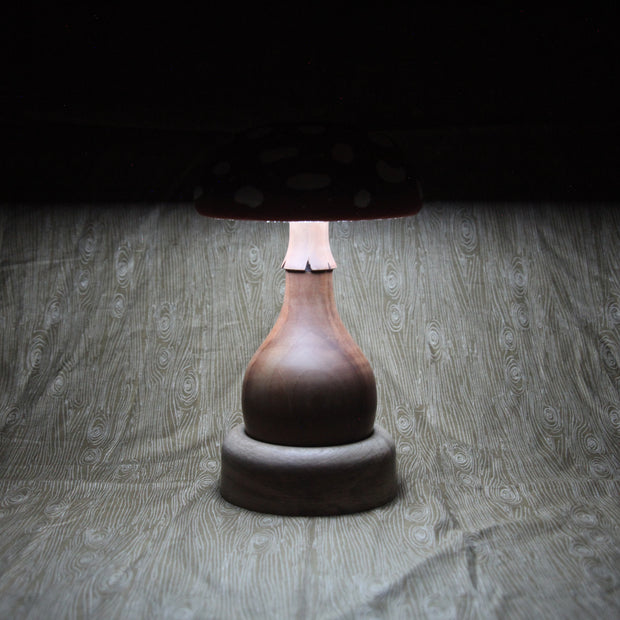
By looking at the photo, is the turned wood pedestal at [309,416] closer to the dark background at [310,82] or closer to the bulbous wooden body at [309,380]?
the bulbous wooden body at [309,380]

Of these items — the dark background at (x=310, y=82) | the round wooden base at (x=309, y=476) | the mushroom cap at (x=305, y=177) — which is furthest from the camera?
the dark background at (x=310, y=82)

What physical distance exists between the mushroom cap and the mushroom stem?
148mm

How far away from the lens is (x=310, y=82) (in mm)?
1977

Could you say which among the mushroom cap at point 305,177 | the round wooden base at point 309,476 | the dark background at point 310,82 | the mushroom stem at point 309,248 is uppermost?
the dark background at point 310,82

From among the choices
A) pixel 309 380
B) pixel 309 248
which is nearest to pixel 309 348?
pixel 309 380

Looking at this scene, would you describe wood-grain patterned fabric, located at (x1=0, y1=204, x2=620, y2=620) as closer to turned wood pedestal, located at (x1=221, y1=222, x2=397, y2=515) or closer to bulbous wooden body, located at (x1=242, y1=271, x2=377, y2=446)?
turned wood pedestal, located at (x1=221, y1=222, x2=397, y2=515)

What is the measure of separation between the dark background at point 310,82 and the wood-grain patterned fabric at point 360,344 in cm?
8

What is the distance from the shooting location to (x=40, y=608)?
44.3 inches

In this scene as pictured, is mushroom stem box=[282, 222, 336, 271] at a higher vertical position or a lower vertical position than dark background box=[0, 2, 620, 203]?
lower

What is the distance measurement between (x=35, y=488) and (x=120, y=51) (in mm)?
1026

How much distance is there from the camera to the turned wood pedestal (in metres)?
1.40

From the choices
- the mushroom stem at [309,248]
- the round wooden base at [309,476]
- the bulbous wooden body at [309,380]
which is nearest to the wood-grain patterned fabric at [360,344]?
the round wooden base at [309,476]

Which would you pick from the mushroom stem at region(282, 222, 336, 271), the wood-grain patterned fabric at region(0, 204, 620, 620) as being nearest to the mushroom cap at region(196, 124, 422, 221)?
the mushroom stem at region(282, 222, 336, 271)

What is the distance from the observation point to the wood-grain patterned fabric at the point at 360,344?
57.8 inches
